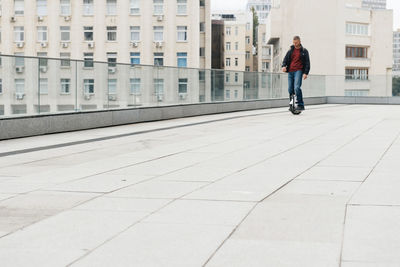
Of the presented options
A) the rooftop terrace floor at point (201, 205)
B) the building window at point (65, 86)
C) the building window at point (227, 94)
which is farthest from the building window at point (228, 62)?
the rooftop terrace floor at point (201, 205)

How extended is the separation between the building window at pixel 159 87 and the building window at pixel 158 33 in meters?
52.6

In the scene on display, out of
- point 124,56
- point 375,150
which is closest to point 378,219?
point 375,150

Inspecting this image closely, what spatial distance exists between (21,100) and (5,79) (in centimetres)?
64

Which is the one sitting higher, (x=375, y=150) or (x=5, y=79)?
(x=5, y=79)

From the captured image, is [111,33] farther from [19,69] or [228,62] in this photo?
[19,69]

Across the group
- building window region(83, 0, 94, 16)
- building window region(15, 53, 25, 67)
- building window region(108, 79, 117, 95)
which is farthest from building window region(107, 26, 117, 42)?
building window region(15, 53, 25, 67)

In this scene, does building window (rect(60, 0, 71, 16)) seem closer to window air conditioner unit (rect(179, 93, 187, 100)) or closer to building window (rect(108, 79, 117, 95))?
window air conditioner unit (rect(179, 93, 187, 100))

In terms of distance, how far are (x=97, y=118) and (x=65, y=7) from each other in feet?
188

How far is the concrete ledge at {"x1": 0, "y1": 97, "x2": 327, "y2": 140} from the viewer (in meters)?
11.8

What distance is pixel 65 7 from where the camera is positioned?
69125 mm

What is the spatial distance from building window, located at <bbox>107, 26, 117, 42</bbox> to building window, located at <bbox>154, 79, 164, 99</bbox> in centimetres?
5267

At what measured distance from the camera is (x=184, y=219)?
4.68 m

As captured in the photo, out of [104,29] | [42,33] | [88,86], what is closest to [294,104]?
[88,86]

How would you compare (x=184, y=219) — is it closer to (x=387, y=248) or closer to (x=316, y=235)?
(x=316, y=235)
